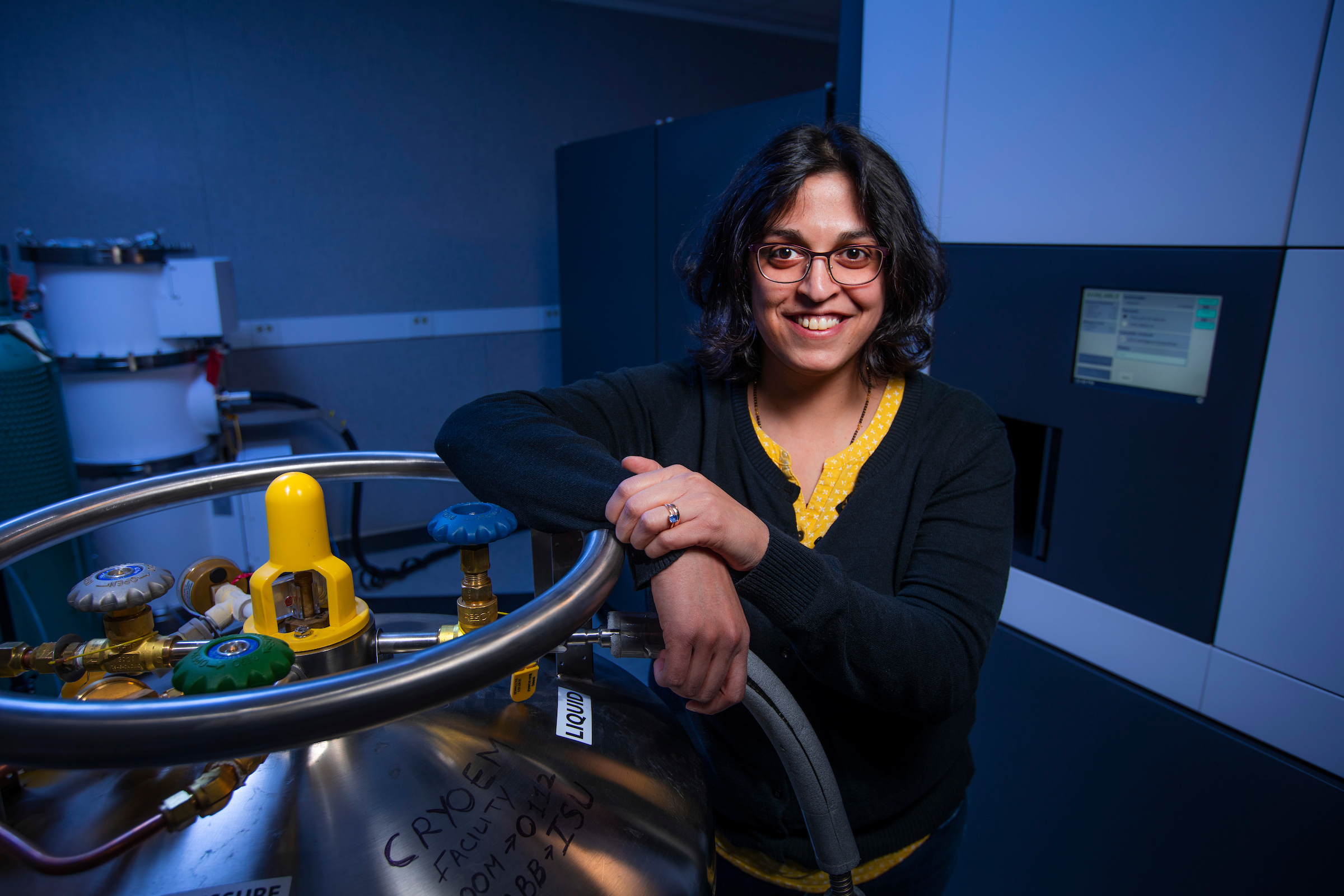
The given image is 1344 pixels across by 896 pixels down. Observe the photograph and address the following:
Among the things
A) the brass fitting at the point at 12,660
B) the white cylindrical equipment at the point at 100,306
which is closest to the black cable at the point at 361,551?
the white cylindrical equipment at the point at 100,306

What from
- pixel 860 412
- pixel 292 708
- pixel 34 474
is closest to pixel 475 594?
pixel 292 708

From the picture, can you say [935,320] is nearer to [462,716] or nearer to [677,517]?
[677,517]

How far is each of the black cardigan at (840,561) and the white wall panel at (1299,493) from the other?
40cm

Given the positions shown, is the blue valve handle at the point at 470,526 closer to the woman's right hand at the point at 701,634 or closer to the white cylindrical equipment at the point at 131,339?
the woman's right hand at the point at 701,634

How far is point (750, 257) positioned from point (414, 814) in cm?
66

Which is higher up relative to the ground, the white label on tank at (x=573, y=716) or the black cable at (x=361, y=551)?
the white label on tank at (x=573, y=716)

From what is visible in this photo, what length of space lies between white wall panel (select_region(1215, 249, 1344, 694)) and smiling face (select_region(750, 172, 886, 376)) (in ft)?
1.72

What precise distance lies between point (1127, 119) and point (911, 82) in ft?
1.45

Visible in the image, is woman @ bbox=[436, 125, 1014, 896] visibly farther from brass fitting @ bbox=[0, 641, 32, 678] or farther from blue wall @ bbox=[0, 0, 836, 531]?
blue wall @ bbox=[0, 0, 836, 531]

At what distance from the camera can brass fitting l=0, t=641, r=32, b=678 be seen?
0.55 metres

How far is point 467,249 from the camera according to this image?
10.2 ft

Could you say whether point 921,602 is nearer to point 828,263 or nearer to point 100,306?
point 828,263

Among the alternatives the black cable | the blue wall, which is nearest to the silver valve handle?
the black cable

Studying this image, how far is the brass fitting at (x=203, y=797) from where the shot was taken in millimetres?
422
